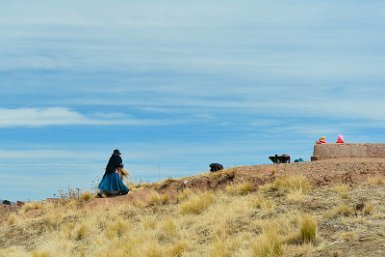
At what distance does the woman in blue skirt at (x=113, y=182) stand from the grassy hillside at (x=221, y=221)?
77cm

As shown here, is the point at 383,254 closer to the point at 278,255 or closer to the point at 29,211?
the point at 278,255

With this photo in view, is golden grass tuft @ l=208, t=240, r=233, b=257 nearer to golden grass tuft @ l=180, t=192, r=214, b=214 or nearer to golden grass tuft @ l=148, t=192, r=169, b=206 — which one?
golden grass tuft @ l=180, t=192, r=214, b=214

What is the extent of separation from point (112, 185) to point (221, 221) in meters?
9.26

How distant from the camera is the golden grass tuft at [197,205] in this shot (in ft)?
59.4

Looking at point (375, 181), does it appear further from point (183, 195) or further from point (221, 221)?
point (183, 195)

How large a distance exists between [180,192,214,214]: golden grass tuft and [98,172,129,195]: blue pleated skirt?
572 cm

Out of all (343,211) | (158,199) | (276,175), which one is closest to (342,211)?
(343,211)

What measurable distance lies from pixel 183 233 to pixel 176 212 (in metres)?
3.21

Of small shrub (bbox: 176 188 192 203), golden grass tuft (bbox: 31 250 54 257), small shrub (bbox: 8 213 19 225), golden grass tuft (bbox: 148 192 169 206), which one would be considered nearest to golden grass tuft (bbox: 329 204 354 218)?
small shrub (bbox: 176 188 192 203)

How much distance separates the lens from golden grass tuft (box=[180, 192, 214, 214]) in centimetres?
1811

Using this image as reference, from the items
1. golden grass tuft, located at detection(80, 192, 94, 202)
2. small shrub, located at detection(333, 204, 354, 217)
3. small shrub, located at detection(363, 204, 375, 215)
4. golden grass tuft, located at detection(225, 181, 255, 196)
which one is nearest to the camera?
small shrub, located at detection(363, 204, 375, 215)

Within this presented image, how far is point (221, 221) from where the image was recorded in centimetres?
1555

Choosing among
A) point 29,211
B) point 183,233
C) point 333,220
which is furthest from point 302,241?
point 29,211

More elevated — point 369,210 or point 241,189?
point 241,189
